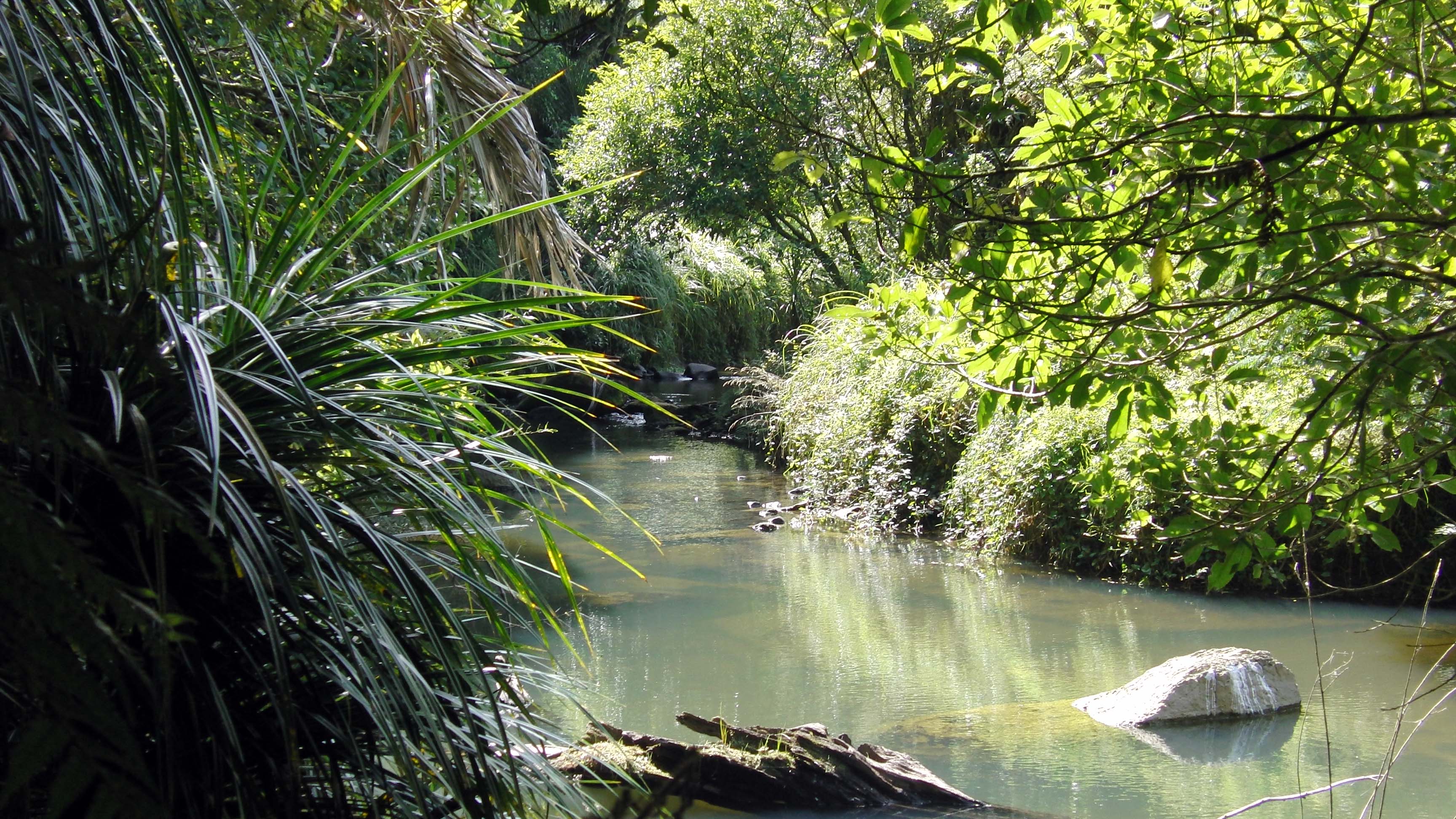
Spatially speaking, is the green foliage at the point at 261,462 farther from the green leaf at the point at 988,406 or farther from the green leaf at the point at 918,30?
the green leaf at the point at 988,406

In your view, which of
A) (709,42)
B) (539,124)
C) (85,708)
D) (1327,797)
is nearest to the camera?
(85,708)

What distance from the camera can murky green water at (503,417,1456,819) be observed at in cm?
398

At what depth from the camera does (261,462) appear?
1.26 meters

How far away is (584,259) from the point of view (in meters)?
13.3

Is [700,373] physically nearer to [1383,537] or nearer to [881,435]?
[881,435]

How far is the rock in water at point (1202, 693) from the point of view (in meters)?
4.52

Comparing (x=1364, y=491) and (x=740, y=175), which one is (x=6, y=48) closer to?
(x=1364, y=491)

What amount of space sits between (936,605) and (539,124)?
14.7 meters

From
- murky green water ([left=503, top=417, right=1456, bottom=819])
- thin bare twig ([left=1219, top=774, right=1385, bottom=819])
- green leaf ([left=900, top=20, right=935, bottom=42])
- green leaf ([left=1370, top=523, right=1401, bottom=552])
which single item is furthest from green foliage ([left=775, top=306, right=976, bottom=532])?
green leaf ([left=900, top=20, right=935, bottom=42])

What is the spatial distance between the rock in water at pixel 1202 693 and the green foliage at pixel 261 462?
3.45 metres

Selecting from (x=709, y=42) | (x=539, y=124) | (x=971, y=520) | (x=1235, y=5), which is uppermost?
(x=539, y=124)

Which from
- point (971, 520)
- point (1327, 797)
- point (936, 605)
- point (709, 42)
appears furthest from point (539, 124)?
point (1327, 797)

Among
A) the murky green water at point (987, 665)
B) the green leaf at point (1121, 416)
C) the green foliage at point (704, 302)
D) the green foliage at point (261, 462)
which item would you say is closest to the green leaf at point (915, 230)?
the green leaf at point (1121, 416)

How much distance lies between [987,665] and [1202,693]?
115 centimetres
